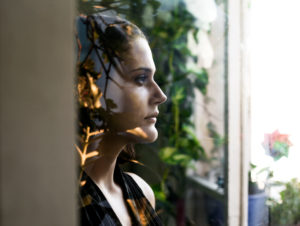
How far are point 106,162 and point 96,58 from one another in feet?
0.84

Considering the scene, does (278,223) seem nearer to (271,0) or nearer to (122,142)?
(122,142)

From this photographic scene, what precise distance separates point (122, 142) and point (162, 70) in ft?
0.74

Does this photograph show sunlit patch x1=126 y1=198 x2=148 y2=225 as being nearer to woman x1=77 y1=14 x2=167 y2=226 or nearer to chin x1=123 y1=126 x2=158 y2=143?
woman x1=77 y1=14 x2=167 y2=226

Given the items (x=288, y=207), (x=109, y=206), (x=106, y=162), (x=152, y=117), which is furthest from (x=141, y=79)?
(x=288, y=207)

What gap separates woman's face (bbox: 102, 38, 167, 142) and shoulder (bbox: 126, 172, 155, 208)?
101 mm

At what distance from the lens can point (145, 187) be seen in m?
0.74

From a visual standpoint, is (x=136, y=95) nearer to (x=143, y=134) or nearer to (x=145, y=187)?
(x=143, y=134)

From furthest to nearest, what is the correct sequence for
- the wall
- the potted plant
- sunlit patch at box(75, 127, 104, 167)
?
the potted plant, sunlit patch at box(75, 127, 104, 167), the wall

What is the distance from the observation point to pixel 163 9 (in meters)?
0.75

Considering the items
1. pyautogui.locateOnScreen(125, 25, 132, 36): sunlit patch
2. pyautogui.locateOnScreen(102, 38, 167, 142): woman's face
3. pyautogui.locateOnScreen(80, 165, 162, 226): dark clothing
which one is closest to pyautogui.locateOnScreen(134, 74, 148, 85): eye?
pyautogui.locateOnScreen(102, 38, 167, 142): woman's face

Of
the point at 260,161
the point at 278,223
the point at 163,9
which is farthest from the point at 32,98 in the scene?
the point at 278,223

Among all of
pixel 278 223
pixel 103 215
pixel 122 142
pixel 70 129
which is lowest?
pixel 278 223

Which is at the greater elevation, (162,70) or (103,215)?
(162,70)

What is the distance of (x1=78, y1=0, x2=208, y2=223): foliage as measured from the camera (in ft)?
2.43
